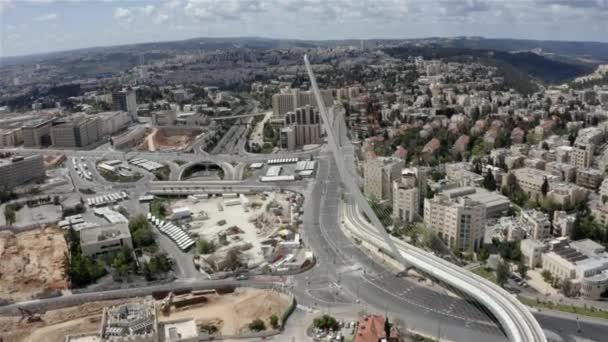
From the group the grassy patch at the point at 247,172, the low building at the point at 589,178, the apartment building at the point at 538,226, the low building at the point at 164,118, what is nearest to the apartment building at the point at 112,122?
the low building at the point at 164,118

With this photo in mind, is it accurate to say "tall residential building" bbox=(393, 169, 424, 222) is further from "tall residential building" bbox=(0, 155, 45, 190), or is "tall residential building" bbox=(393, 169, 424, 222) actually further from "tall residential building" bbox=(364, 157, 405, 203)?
"tall residential building" bbox=(0, 155, 45, 190)

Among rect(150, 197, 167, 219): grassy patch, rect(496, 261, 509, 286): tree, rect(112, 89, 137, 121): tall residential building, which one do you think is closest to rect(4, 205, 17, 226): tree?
rect(150, 197, 167, 219): grassy patch

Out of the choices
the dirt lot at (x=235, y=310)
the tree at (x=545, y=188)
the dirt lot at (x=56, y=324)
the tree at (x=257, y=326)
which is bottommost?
the dirt lot at (x=56, y=324)

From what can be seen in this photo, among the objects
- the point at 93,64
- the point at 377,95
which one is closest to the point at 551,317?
the point at 377,95

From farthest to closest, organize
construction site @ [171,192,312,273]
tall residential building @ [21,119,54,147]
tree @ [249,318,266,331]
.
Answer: tall residential building @ [21,119,54,147] → construction site @ [171,192,312,273] → tree @ [249,318,266,331]

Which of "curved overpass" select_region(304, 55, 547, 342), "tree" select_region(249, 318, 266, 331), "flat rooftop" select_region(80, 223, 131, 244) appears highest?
"curved overpass" select_region(304, 55, 547, 342)

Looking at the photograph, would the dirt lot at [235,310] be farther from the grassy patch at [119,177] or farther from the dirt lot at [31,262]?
the grassy patch at [119,177]
